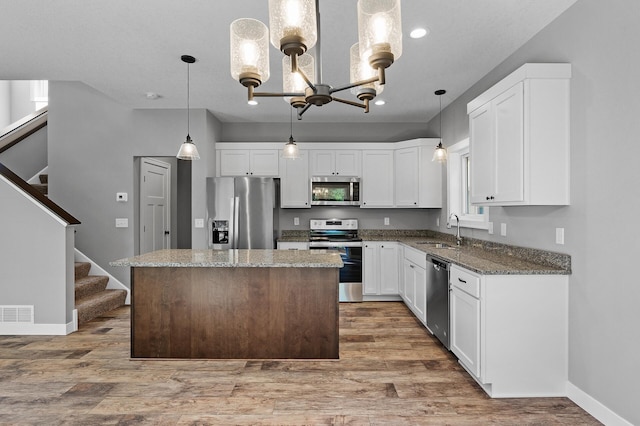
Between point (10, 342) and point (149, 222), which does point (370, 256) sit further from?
point (10, 342)

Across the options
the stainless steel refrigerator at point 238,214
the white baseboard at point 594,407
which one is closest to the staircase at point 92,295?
the stainless steel refrigerator at point 238,214

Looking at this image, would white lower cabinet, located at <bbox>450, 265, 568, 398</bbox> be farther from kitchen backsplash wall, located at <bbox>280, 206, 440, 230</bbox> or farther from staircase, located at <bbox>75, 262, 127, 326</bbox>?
staircase, located at <bbox>75, 262, 127, 326</bbox>

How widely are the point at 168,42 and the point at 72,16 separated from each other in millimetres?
670

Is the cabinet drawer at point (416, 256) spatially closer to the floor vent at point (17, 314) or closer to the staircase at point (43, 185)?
the floor vent at point (17, 314)

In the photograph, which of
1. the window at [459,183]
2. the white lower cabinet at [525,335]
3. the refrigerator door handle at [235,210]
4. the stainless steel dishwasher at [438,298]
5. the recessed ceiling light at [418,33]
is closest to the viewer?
the white lower cabinet at [525,335]

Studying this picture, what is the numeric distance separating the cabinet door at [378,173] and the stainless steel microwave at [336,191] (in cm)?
14

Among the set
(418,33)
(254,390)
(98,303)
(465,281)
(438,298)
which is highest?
(418,33)

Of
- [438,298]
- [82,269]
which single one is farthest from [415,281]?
[82,269]

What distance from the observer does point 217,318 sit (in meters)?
3.12

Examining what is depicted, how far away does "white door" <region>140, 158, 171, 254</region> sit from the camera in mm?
5363

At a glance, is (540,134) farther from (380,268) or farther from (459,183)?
(380,268)

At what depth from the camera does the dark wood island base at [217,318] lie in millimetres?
3113

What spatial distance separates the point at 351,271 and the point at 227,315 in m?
2.37

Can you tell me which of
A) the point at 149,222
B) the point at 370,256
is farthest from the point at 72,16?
the point at 370,256
